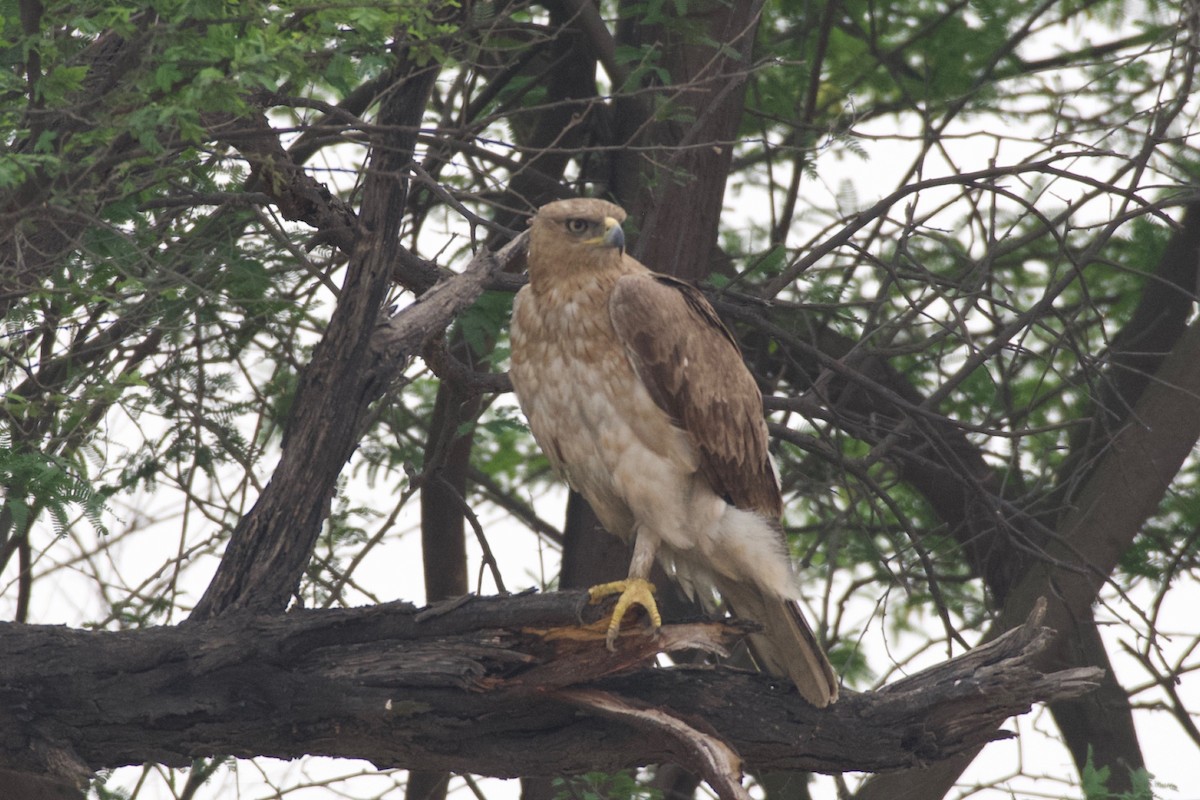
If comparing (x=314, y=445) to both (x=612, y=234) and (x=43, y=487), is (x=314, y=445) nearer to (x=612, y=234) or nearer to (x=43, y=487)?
(x=43, y=487)

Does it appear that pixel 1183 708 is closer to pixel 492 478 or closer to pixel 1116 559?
pixel 1116 559

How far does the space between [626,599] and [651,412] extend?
26.7 inches

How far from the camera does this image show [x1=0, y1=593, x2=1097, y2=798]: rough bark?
12.7 feet

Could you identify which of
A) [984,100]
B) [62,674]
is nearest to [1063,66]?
[984,100]

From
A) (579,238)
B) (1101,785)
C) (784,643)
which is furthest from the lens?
(1101,785)

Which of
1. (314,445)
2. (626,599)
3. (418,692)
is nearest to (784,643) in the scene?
(626,599)

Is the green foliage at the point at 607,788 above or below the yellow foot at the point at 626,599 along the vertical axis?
below

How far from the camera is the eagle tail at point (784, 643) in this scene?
13.8 feet

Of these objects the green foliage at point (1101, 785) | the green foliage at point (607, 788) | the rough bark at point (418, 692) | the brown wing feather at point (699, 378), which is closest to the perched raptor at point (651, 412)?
the brown wing feather at point (699, 378)

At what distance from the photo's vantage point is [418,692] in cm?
389

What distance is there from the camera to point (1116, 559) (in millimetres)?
6238

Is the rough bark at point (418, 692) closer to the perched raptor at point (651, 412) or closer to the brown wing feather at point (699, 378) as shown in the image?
the perched raptor at point (651, 412)

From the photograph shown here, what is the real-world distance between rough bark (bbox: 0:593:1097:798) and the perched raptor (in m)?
0.49

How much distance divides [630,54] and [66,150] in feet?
8.89
